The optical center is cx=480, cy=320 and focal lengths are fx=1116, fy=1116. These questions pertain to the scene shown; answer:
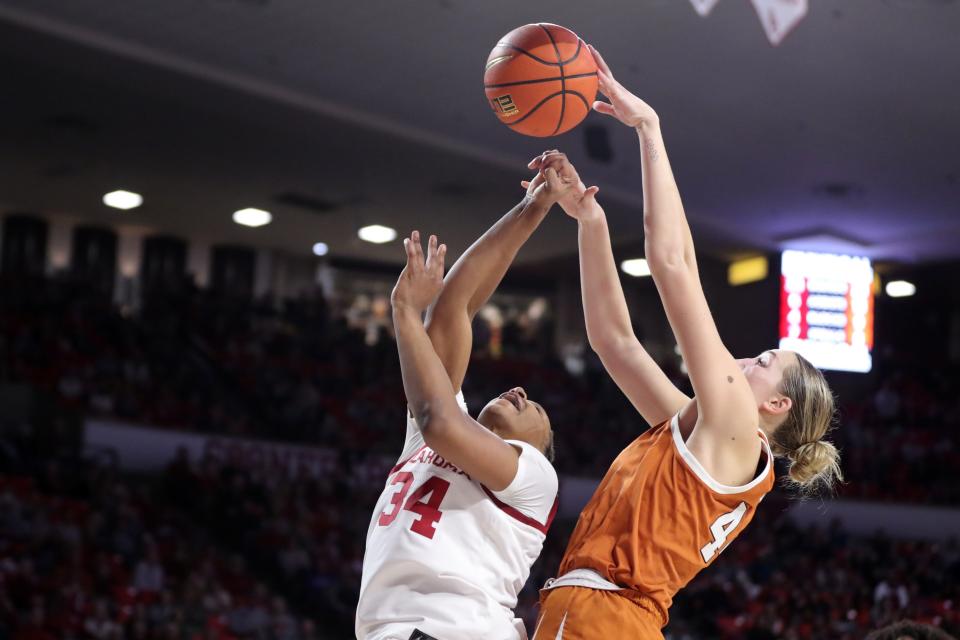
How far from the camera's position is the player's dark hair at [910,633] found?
269 cm

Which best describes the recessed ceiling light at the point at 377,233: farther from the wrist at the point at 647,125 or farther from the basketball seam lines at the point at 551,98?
the wrist at the point at 647,125

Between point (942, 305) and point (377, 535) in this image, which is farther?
point (942, 305)

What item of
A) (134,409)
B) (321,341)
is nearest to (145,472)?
(134,409)

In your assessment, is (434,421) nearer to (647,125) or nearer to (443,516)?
(443,516)

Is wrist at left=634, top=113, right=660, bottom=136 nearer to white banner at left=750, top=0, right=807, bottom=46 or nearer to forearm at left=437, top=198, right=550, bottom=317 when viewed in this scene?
forearm at left=437, top=198, right=550, bottom=317

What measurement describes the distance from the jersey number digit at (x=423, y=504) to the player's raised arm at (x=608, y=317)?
2.00 ft

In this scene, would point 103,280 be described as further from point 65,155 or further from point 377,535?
point 377,535

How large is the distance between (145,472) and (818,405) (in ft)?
40.7

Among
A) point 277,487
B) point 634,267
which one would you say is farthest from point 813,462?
point 634,267

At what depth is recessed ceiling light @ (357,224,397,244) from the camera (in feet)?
58.7

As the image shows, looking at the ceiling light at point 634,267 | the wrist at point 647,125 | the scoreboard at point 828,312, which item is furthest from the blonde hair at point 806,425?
the ceiling light at point 634,267

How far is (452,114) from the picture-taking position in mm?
12117

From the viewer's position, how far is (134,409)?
14.2m

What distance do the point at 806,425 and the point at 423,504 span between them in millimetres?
919
